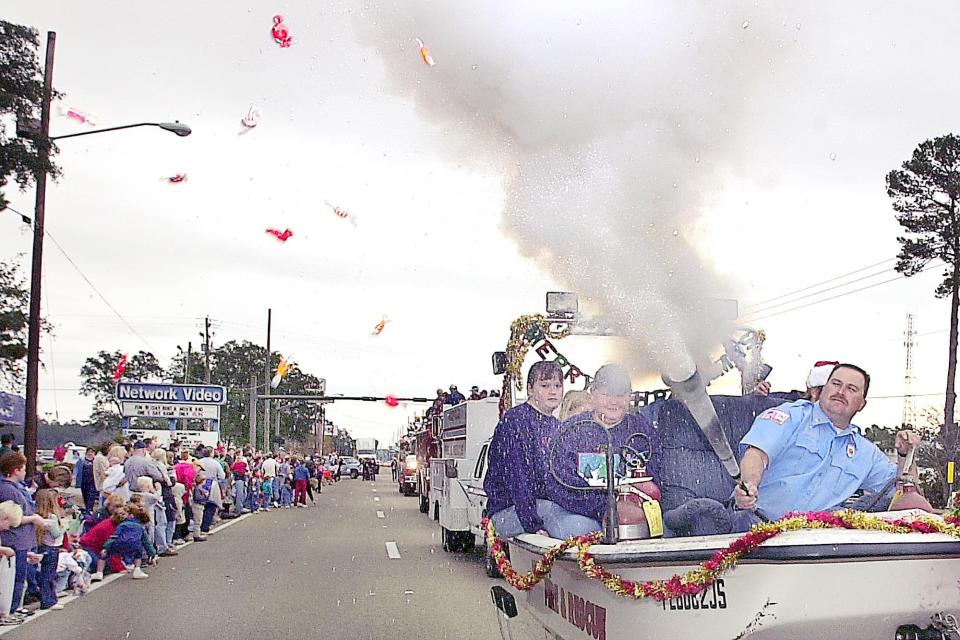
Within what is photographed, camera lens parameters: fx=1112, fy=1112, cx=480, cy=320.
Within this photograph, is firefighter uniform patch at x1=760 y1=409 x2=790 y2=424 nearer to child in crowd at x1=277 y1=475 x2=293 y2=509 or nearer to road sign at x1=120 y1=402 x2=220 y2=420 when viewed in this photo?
child in crowd at x1=277 y1=475 x2=293 y2=509

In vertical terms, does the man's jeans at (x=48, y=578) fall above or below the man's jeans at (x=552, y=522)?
below

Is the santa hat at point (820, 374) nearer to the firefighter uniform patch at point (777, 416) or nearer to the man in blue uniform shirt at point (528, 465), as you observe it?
the firefighter uniform patch at point (777, 416)

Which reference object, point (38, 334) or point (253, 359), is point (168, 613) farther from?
point (253, 359)

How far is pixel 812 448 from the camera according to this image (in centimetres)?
555

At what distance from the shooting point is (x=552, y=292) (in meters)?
9.10

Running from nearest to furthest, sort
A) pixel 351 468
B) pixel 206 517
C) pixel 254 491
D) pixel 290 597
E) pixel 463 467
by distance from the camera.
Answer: pixel 290 597 < pixel 463 467 < pixel 206 517 < pixel 254 491 < pixel 351 468

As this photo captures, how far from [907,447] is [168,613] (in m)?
7.60

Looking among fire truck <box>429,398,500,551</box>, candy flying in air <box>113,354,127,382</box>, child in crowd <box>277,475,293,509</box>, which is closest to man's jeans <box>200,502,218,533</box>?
fire truck <box>429,398,500,551</box>

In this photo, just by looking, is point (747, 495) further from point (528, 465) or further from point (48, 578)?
point (48, 578)

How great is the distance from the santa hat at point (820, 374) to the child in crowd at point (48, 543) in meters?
7.94

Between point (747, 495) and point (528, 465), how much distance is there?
6.02 feet

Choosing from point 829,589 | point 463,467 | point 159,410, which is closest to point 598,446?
point 829,589

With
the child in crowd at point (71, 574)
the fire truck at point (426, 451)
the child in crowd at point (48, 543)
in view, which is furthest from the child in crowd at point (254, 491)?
the child in crowd at point (48, 543)

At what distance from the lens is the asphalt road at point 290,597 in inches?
393
